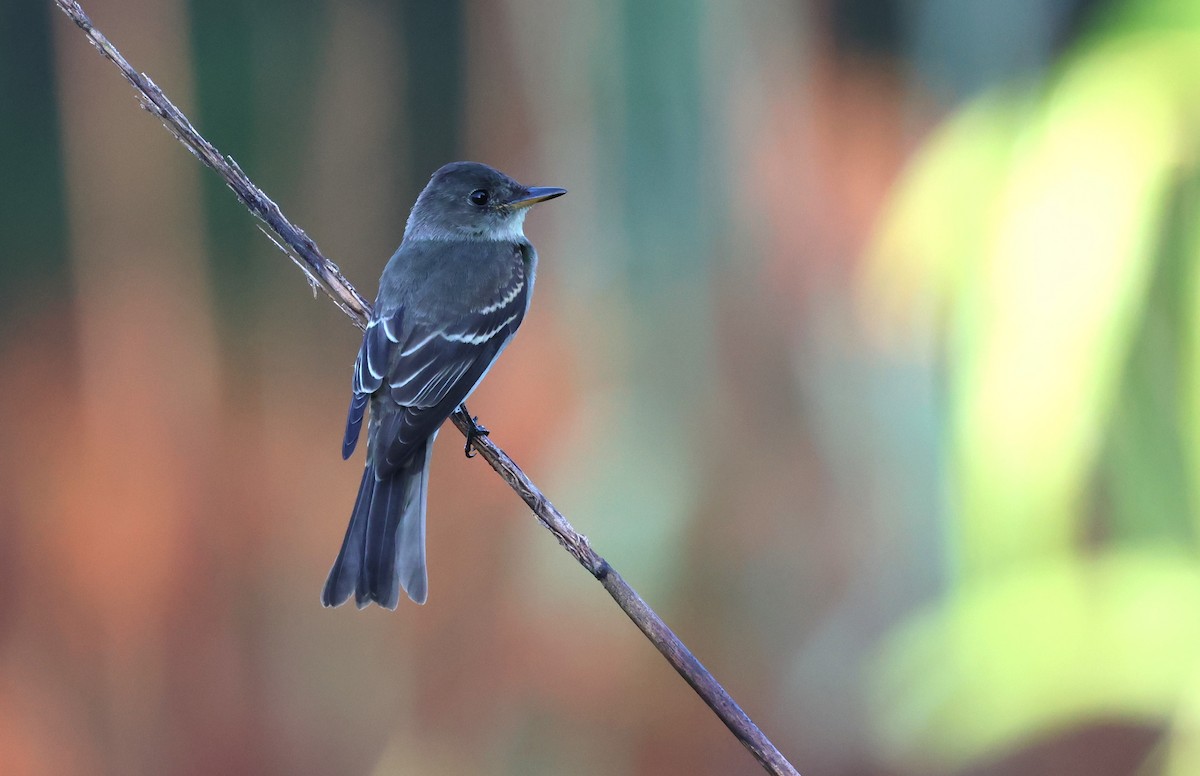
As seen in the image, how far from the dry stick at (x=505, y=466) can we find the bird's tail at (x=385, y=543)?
0.75 ft

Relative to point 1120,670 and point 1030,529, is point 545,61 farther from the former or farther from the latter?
point 1120,670

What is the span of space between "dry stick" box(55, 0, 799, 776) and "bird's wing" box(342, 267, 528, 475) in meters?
0.16

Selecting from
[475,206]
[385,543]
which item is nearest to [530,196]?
[475,206]

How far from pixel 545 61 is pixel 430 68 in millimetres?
310

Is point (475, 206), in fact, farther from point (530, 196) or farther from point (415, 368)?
point (415, 368)

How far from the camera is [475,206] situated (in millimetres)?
2469

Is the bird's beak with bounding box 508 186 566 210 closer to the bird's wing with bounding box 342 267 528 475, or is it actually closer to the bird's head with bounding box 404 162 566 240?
the bird's head with bounding box 404 162 566 240

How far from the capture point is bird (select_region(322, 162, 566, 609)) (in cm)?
182

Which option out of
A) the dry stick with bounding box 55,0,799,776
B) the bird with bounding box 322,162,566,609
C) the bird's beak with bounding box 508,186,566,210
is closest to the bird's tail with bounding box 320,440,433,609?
the bird with bounding box 322,162,566,609

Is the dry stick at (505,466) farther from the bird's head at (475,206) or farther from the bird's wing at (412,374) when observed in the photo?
the bird's head at (475,206)

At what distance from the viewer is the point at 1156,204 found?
3258mm

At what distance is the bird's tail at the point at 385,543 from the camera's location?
174 cm

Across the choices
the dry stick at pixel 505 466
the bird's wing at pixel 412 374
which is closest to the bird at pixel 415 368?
the bird's wing at pixel 412 374

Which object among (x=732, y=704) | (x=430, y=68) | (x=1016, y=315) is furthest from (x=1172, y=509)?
(x=732, y=704)
